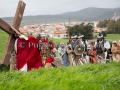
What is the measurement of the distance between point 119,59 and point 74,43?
2.64 m

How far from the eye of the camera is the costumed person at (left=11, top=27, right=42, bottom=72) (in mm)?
8070

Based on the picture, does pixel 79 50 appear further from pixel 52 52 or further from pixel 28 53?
pixel 28 53

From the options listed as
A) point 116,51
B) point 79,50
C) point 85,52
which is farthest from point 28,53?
point 85,52

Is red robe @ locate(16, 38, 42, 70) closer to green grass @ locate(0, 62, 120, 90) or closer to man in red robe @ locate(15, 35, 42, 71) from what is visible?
man in red robe @ locate(15, 35, 42, 71)

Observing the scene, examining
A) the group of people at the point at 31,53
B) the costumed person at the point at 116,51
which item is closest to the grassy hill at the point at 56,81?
the group of people at the point at 31,53

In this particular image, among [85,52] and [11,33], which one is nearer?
[11,33]

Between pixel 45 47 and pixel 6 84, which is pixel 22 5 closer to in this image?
pixel 45 47

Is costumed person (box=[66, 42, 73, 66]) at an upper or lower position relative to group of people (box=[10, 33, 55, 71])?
lower

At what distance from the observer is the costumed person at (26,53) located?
26.5 ft

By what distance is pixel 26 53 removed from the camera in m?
8.32

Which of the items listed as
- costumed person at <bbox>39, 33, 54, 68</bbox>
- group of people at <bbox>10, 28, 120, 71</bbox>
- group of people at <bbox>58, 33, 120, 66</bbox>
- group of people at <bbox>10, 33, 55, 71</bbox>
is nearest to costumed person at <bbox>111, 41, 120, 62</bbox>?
group of people at <bbox>10, 28, 120, 71</bbox>

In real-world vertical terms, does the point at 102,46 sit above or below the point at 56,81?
below

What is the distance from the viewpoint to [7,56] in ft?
25.5

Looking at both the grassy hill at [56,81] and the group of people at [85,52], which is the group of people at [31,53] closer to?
the grassy hill at [56,81]
